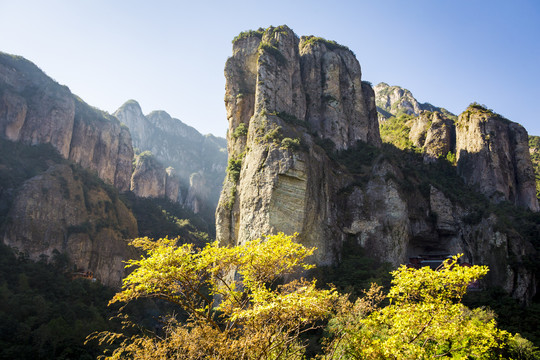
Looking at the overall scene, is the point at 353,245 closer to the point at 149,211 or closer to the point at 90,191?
the point at 90,191

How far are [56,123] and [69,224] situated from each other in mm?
27078

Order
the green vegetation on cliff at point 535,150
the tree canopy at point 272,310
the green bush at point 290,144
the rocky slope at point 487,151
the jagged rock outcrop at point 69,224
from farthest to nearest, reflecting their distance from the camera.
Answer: the green vegetation on cliff at point 535,150 → the jagged rock outcrop at point 69,224 → the rocky slope at point 487,151 → the green bush at point 290,144 → the tree canopy at point 272,310

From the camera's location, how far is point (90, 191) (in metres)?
56.8

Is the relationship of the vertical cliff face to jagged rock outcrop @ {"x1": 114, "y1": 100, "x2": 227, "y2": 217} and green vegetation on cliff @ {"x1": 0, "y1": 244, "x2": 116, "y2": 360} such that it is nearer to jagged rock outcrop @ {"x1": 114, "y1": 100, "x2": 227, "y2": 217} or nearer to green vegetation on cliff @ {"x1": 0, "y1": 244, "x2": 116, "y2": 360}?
green vegetation on cliff @ {"x1": 0, "y1": 244, "x2": 116, "y2": 360}

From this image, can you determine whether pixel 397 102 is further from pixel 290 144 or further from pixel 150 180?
pixel 290 144

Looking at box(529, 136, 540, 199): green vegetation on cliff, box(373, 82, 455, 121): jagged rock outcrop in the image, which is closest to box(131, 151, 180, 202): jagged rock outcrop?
box(373, 82, 455, 121): jagged rock outcrop

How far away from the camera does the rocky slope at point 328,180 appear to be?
2750 centimetres

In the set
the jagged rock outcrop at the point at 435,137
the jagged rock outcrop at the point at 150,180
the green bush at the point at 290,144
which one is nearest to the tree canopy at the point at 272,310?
the green bush at the point at 290,144

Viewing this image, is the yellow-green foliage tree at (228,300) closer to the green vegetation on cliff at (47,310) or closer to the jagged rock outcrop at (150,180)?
the green vegetation on cliff at (47,310)

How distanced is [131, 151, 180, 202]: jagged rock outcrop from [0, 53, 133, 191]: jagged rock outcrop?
7611mm

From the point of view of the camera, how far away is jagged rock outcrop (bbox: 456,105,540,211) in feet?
134

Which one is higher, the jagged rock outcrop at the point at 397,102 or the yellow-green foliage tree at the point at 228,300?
the jagged rock outcrop at the point at 397,102

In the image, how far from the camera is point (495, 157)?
136ft

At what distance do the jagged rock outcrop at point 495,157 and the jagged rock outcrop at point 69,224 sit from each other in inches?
2047
